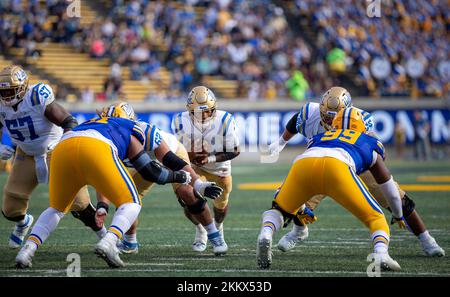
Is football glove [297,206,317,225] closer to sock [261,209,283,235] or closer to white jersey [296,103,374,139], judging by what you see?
white jersey [296,103,374,139]

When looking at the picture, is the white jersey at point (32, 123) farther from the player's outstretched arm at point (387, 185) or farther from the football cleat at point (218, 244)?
the player's outstretched arm at point (387, 185)

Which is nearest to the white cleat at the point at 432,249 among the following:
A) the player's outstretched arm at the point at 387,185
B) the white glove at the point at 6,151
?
the player's outstretched arm at the point at 387,185

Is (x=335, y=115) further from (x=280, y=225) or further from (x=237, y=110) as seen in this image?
(x=237, y=110)

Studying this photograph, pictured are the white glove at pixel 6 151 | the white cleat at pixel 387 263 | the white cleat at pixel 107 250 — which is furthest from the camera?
the white glove at pixel 6 151

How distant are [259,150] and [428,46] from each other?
338 inches

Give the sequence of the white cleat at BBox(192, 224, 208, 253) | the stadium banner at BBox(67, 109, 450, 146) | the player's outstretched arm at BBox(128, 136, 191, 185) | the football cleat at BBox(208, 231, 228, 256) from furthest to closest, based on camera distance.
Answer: the stadium banner at BBox(67, 109, 450, 146) → the white cleat at BBox(192, 224, 208, 253) → the football cleat at BBox(208, 231, 228, 256) → the player's outstretched arm at BBox(128, 136, 191, 185)

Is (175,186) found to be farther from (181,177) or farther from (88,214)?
(88,214)

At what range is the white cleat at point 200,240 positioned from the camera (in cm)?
764

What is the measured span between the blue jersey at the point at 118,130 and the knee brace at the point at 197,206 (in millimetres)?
900

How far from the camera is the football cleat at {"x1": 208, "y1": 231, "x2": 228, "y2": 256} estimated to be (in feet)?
23.9

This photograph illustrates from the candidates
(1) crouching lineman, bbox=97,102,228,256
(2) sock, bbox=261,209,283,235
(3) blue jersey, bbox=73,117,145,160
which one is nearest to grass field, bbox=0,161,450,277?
(1) crouching lineman, bbox=97,102,228,256

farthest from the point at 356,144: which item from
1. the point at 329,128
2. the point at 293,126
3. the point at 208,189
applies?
the point at 293,126

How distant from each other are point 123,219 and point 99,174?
366 mm

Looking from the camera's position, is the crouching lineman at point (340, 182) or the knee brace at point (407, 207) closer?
the crouching lineman at point (340, 182)
